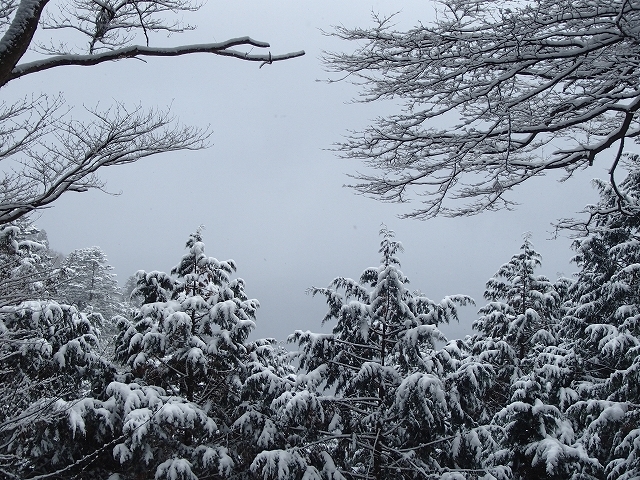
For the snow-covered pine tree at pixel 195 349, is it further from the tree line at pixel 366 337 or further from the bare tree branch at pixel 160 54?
the bare tree branch at pixel 160 54

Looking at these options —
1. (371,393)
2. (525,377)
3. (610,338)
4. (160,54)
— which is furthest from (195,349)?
(610,338)

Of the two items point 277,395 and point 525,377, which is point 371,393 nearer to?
point 277,395

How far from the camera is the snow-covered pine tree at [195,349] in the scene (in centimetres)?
850

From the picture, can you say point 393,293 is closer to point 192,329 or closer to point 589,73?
point 192,329

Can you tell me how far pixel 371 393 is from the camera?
27.4 feet

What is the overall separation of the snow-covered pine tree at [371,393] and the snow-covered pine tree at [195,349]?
1.37m

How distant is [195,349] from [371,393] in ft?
11.0

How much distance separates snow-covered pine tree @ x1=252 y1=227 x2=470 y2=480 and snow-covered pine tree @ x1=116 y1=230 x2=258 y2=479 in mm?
1366

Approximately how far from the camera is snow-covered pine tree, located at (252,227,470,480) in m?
7.34

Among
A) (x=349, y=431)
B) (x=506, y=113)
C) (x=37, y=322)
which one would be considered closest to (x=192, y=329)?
(x=37, y=322)

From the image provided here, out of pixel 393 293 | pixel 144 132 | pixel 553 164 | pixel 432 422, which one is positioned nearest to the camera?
pixel 553 164

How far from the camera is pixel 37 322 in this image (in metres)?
7.65

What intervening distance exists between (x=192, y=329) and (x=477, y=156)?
675 cm

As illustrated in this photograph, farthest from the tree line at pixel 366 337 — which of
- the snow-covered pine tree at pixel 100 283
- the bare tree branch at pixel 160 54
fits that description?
the snow-covered pine tree at pixel 100 283
